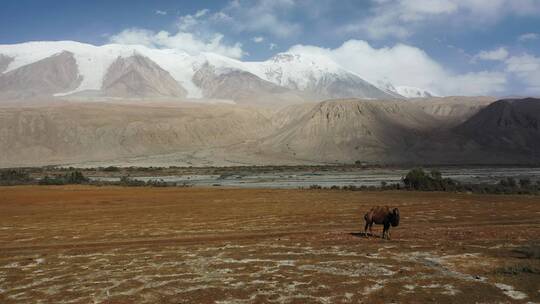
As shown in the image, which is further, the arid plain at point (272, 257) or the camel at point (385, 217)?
the camel at point (385, 217)

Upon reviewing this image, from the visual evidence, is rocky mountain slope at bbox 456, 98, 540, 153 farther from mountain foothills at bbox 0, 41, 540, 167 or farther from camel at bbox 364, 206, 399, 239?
camel at bbox 364, 206, 399, 239

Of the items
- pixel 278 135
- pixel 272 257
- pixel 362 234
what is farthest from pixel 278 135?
pixel 272 257

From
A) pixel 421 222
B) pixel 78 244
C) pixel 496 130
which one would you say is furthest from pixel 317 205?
pixel 496 130

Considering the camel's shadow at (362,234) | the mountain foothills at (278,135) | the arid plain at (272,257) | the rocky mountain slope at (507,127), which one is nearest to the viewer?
the arid plain at (272,257)

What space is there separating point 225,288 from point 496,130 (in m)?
121

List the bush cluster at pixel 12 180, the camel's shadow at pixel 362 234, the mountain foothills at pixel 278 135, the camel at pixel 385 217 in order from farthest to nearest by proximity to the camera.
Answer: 1. the mountain foothills at pixel 278 135
2. the bush cluster at pixel 12 180
3. the camel's shadow at pixel 362 234
4. the camel at pixel 385 217

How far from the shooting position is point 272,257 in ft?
42.4

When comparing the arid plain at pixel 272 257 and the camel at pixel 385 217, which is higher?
the camel at pixel 385 217

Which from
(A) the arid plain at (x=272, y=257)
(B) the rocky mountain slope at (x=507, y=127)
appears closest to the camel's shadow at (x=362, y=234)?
(A) the arid plain at (x=272, y=257)

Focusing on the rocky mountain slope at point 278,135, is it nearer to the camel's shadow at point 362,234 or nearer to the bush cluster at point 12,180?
the bush cluster at point 12,180

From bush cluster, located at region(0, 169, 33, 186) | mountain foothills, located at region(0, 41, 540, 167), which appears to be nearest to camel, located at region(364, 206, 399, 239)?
bush cluster, located at region(0, 169, 33, 186)

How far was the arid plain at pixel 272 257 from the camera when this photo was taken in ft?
31.4

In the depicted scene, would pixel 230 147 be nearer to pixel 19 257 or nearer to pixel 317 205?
pixel 317 205

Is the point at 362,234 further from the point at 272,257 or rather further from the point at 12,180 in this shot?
the point at 12,180
